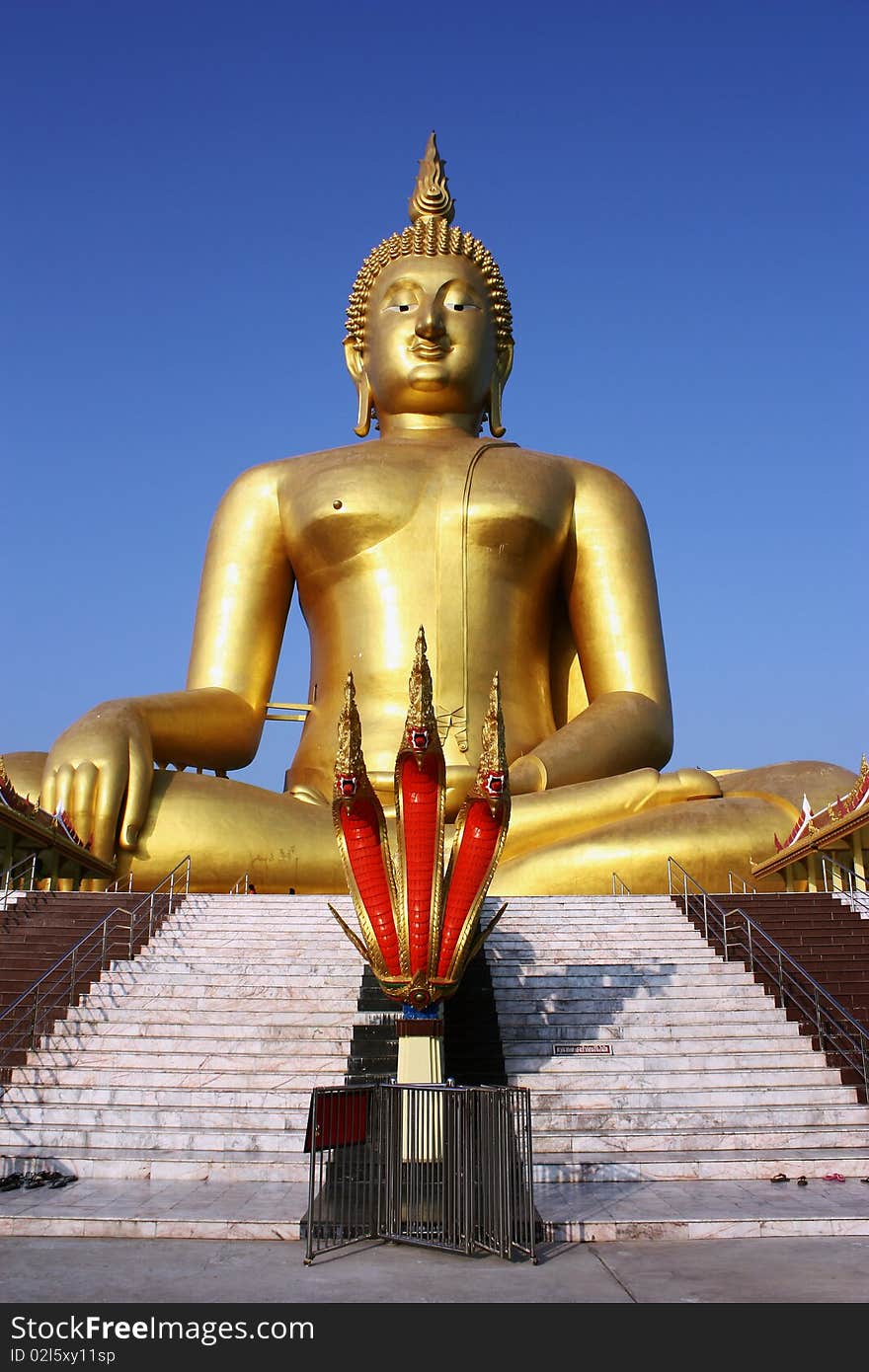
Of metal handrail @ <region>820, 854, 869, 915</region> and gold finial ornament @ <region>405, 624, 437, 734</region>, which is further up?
gold finial ornament @ <region>405, 624, 437, 734</region>

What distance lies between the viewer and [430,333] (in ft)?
52.3

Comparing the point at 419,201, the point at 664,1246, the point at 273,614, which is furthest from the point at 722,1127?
the point at 419,201

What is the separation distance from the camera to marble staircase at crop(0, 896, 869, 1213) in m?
6.88

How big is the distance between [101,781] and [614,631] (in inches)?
250

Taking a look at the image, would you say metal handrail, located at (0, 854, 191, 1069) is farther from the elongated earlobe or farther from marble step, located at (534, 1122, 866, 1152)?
the elongated earlobe

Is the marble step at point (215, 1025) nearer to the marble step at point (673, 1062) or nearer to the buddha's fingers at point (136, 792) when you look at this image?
the marble step at point (673, 1062)

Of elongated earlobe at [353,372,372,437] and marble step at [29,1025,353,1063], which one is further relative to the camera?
elongated earlobe at [353,372,372,437]

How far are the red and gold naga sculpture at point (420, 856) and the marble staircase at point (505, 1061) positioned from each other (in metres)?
1.17

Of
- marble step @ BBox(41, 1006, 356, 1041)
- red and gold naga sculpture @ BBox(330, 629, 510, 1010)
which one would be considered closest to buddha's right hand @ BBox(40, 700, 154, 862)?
marble step @ BBox(41, 1006, 356, 1041)

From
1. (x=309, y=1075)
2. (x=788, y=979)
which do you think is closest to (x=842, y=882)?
(x=788, y=979)

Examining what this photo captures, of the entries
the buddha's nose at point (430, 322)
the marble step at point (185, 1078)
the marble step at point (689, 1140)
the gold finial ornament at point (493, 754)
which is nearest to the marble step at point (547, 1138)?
the marble step at point (689, 1140)

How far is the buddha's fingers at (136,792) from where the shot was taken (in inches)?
491

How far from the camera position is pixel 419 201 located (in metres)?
17.6

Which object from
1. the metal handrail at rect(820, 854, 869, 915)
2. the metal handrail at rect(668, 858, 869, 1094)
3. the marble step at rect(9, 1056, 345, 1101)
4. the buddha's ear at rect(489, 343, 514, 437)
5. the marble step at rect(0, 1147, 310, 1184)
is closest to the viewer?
the marble step at rect(0, 1147, 310, 1184)
